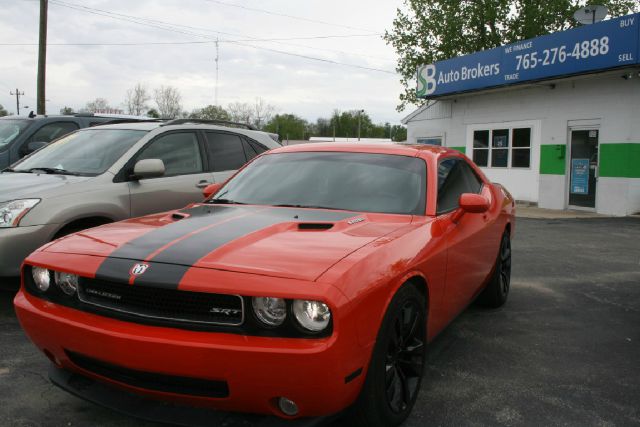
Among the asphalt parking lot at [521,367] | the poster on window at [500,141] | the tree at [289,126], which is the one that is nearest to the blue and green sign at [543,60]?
the poster on window at [500,141]

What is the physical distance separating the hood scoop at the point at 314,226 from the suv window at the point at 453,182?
88cm

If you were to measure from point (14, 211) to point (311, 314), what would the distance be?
3291 millimetres

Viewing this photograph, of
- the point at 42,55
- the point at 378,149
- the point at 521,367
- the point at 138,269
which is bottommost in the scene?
the point at 521,367

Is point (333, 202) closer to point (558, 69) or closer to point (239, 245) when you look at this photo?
point (239, 245)

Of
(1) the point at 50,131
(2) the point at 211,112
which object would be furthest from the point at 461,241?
(2) the point at 211,112

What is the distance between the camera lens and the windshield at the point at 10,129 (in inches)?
324

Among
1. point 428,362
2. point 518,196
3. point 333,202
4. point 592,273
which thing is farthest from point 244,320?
point 518,196

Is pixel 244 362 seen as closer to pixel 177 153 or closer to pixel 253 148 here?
pixel 177 153

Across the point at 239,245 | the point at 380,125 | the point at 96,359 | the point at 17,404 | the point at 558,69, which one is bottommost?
the point at 17,404

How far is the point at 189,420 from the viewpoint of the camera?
7.95ft

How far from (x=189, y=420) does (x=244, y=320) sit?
1.68 feet

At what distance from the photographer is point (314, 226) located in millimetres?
3131

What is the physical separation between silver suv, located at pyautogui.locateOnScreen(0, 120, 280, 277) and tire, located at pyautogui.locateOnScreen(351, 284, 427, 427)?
3.11 metres

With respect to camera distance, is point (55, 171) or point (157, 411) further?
point (55, 171)
